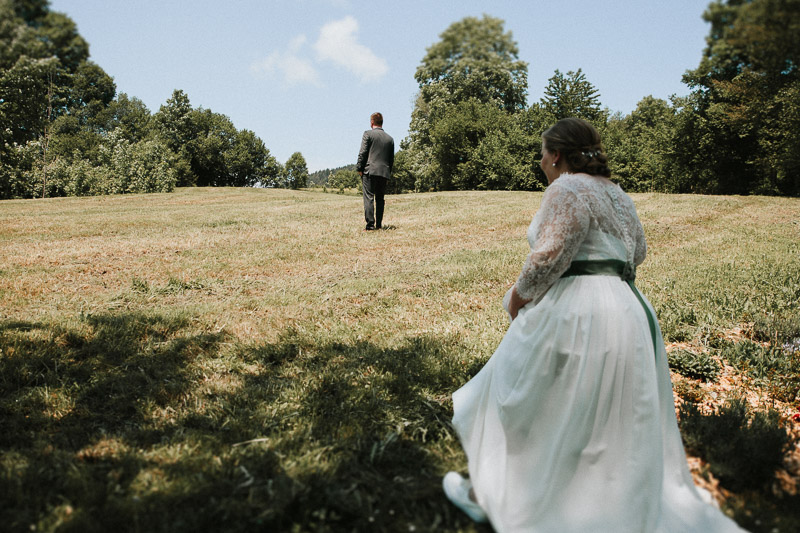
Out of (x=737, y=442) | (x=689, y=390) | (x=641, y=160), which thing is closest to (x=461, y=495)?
(x=737, y=442)

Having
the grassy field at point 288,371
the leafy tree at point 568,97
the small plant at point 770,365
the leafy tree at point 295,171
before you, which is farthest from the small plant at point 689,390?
the leafy tree at point 295,171

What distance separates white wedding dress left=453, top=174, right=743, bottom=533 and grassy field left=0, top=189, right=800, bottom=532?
38cm

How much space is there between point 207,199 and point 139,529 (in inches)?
876

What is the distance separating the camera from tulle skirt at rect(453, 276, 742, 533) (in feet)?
8.63

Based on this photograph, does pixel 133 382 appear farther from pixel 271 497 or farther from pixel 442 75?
pixel 442 75

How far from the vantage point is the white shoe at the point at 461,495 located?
2.72 metres

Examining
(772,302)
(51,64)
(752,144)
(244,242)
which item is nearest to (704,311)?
(772,302)

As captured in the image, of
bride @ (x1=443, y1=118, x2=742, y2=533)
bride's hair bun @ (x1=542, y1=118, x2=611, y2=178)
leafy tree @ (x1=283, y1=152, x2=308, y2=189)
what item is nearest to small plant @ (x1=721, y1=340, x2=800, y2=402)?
bride @ (x1=443, y1=118, x2=742, y2=533)

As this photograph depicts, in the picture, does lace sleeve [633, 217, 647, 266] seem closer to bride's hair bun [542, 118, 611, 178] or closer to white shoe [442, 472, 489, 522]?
bride's hair bun [542, 118, 611, 178]

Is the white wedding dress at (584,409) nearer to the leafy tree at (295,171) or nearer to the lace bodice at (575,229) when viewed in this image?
the lace bodice at (575,229)

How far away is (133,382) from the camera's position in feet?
14.0

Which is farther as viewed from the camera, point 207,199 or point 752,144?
point 207,199

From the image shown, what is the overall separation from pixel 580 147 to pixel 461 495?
2.20 m

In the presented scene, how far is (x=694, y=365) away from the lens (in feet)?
15.7
